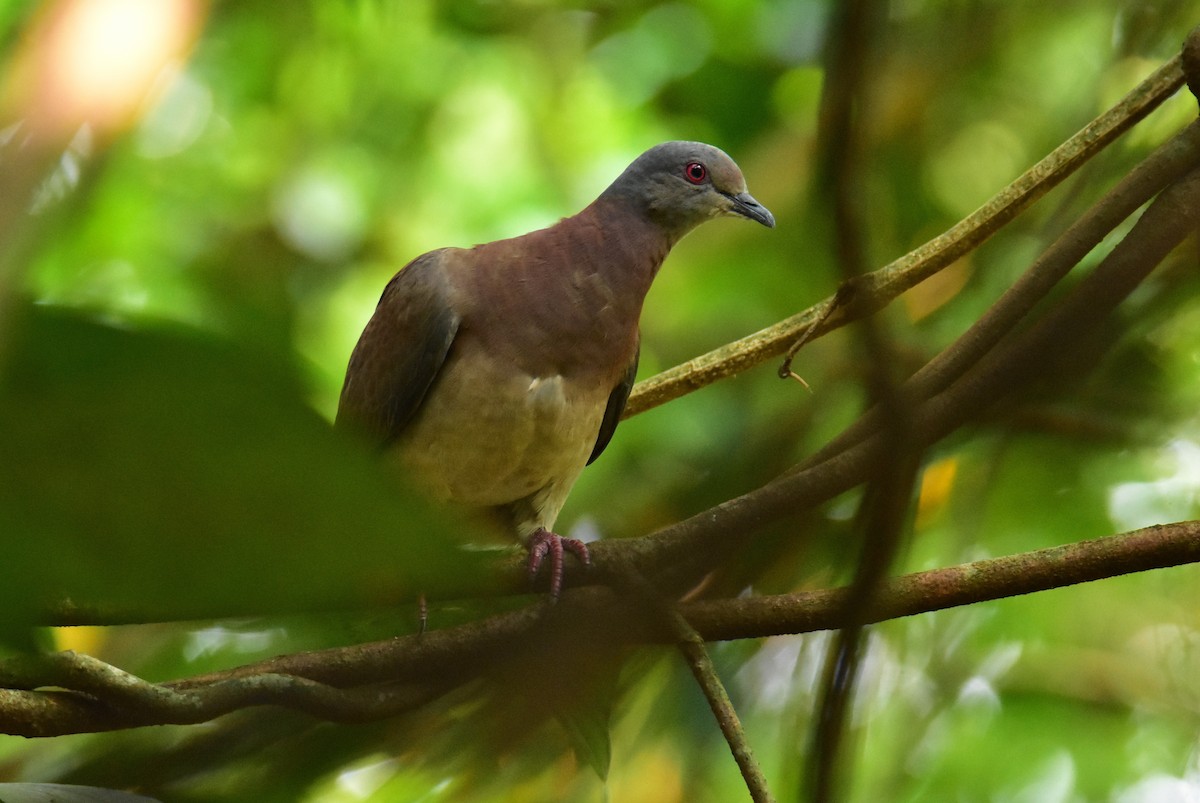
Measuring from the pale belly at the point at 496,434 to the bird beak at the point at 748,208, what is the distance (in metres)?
0.69

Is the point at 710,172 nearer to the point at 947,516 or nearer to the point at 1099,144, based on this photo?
the point at 947,516

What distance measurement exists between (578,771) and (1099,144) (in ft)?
4.10

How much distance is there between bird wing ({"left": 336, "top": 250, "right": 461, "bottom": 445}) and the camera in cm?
293

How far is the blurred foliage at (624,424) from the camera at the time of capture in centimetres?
28

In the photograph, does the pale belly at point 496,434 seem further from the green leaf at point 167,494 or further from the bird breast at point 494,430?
the green leaf at point 167,494

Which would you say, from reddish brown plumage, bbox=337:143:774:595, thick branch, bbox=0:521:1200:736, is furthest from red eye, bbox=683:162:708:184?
thick branch, bbox=0:521:1200:736

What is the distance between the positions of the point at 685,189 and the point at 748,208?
7.0 inches

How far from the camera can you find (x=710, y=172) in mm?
3285

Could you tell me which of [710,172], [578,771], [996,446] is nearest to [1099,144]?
[996,446]

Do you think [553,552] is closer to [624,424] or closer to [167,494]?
[624,424]

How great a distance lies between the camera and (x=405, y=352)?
9.80 ft

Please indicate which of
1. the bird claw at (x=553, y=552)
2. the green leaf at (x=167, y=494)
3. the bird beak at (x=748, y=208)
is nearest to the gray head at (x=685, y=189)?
the bird beak at (x=748, y=208)

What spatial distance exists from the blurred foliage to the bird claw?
0.65 ft

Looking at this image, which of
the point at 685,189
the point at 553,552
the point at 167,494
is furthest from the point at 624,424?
the point at 167,494
